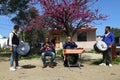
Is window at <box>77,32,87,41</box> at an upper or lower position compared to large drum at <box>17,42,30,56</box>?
upper

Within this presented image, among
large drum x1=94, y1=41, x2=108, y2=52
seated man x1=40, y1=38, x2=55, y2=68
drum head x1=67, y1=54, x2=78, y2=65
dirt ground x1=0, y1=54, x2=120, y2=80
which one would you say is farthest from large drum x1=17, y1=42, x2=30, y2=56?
large drum x1=94, y1=41, x2=108, y2=52

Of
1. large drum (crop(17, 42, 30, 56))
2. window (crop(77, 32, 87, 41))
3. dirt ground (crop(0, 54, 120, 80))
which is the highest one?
window (crop(77, 32, 87, 41))

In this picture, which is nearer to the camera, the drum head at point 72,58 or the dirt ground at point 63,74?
the dirt ground at point 63,74

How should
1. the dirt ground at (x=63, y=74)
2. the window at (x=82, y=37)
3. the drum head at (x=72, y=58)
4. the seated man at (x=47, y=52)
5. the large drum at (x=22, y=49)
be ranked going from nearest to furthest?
1. the dirt ground at (x=63, y=74)
2. the large drum at (x=22, y=49)
3. the seated man at (x=47, y=52)
4. the drum head at (x=72, y=58)
5. the window at (x=82, y=37)

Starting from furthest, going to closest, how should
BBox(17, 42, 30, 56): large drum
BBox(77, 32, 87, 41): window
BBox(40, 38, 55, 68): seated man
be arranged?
1. BBox(77, 32, 87, 41): window
2. BBox(40, 38, 55, 68): seated man
3. BBox(17, 42, 30, 56): large drum

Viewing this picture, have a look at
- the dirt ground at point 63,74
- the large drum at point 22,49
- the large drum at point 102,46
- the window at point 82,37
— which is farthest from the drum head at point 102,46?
the window at point 82,37

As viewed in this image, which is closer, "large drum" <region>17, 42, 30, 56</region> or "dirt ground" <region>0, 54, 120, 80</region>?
"dirt ground" <region>0, 54, 120, 80</region>

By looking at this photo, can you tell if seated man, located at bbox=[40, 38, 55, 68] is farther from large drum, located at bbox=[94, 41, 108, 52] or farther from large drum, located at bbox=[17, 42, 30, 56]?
large drum, located at bbox=[94, 41, 108, 52]

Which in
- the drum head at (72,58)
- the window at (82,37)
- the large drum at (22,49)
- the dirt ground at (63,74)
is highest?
the window at (82,37)

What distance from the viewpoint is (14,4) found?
25031 millimetres

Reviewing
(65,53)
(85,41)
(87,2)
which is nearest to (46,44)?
(65,53)

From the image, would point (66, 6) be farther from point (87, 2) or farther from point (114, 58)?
point (114, 58)

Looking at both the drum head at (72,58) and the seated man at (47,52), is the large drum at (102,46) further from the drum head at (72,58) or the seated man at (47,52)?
the seated man at (47,52)

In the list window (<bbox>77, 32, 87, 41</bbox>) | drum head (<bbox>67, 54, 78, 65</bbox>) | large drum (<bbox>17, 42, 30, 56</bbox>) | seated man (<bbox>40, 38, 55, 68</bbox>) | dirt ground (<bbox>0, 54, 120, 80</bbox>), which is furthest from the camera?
window (<bbox>77, 32, 87, 41</bbox>)
